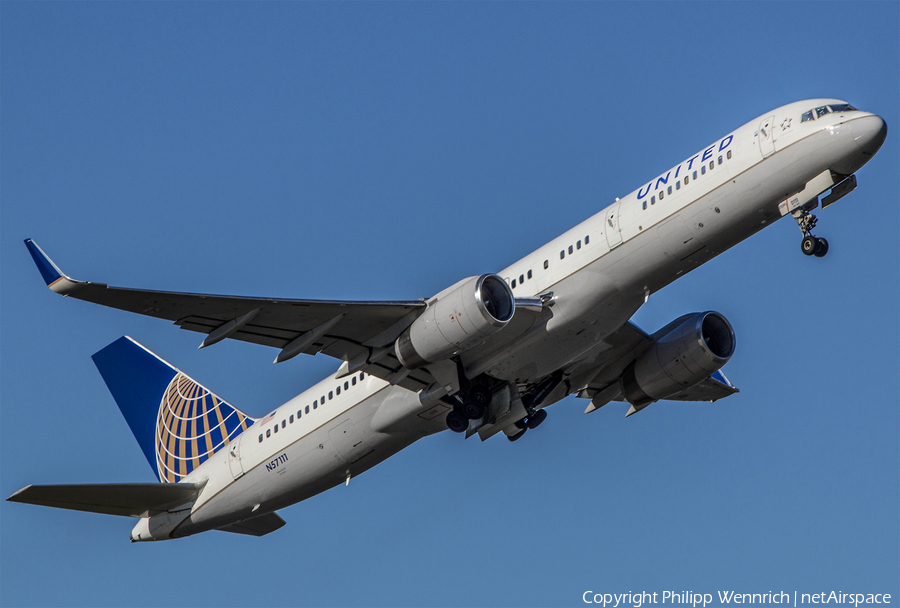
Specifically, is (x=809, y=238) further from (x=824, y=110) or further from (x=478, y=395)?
(x=478, y=395)

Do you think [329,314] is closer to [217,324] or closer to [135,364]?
[217,324]

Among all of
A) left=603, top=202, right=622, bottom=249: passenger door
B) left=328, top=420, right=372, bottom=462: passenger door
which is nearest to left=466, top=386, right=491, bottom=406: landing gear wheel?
left=328, top=420, right=372, bottom=462: passenger door

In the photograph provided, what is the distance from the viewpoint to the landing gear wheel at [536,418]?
29531 millimetres

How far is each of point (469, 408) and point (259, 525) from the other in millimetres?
9554

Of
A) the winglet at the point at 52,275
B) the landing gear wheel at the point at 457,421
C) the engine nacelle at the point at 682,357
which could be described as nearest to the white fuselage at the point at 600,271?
the landing gear wheel at the point at 457,421

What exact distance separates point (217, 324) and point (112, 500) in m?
8.24

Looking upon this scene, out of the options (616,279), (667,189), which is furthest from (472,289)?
(667,189)

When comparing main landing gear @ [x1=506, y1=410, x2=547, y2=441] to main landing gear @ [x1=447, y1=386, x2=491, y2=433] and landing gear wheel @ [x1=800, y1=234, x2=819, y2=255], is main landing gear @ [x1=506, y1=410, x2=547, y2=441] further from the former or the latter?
landing gear wheel @ [x1=800, y1=234, x2=819, y2=255]

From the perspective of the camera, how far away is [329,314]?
82.5ft

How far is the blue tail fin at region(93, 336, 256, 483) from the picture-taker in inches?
1281

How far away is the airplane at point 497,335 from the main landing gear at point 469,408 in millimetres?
41

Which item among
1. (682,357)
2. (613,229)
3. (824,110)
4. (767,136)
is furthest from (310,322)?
(824,110)

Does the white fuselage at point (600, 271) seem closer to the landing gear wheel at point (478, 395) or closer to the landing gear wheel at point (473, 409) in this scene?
the landing gear wheel at point (478, 395)

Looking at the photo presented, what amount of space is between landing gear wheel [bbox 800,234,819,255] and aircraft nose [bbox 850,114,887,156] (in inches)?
90.1
